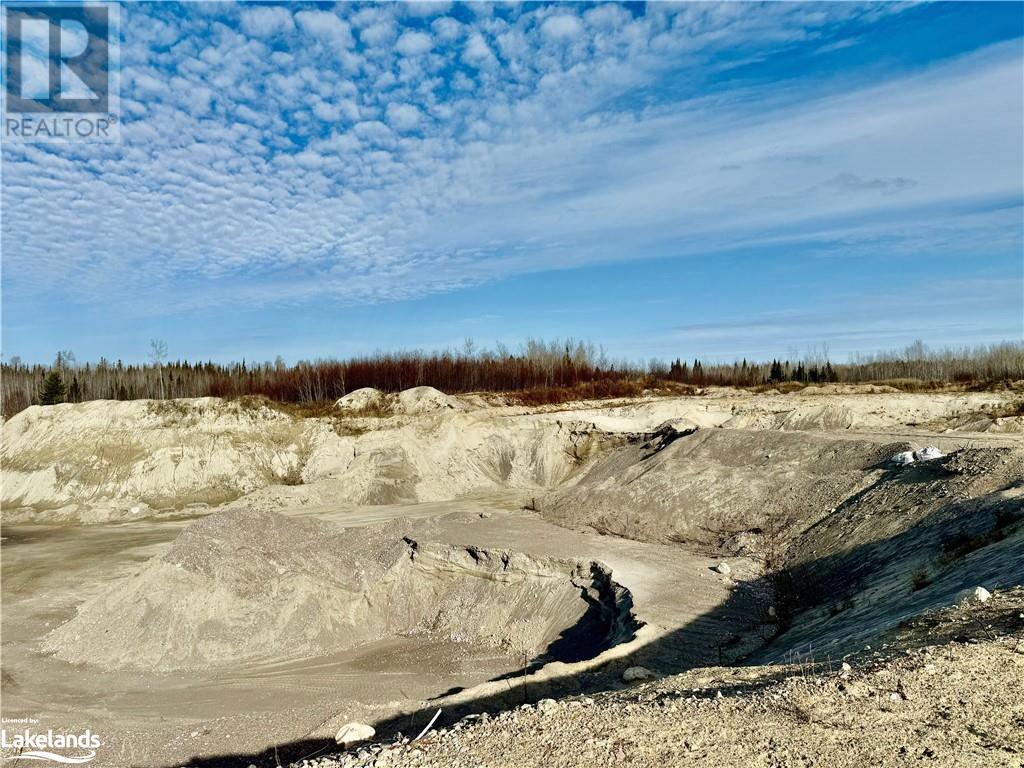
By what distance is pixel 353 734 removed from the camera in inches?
278

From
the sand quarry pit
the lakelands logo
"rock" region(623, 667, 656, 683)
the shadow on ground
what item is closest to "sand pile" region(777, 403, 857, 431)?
the sand quarry pit

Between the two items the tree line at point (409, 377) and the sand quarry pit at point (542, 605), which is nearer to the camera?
the sand quarry pit at point (542, 605)

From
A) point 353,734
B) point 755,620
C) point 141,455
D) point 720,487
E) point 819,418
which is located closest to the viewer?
point 353,734

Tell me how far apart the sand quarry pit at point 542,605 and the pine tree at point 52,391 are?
35.8 ft

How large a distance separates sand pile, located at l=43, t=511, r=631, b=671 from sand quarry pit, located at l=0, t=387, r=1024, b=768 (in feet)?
0.16

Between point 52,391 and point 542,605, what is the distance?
1345 inches

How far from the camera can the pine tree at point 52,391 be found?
34.6 metres

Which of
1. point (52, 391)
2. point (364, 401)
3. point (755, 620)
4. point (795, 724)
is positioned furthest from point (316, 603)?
point (52, 391)

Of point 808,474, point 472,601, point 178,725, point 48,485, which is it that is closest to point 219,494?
point 48,485

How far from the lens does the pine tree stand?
3462cm

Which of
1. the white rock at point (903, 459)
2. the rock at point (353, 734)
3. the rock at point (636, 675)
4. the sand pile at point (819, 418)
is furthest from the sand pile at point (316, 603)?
the sand pile at point (819, 418)

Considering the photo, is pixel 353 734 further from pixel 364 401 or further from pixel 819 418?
pixel 364 401

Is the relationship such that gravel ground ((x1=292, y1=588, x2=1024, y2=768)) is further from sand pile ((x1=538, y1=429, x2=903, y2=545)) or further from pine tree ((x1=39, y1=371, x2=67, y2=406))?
pine tree ((x1=39, y1=371, x2=67, y2=406))

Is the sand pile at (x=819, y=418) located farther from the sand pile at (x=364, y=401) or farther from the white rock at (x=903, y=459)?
the sand pile at (x=364, y=401)
